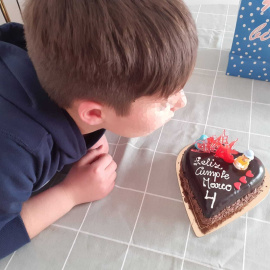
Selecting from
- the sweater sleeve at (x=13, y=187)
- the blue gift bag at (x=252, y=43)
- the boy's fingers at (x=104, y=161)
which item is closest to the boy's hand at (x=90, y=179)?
the boy's fingers at (x=104, y=161)

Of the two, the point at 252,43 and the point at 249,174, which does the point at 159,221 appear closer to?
the point at 249,174

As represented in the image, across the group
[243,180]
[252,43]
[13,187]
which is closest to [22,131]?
[13,187]

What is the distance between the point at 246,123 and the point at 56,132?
0.44 meters

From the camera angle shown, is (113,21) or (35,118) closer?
(113,21)

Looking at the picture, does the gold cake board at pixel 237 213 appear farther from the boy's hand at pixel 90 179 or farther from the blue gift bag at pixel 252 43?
the blue gift bag at pixel 252 43

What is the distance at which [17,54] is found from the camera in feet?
1.64

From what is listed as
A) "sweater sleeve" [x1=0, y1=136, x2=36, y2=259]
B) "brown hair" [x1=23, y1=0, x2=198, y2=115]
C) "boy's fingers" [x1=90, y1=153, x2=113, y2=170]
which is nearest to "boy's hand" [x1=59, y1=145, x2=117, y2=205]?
"boy's fingers" [x1=90, y1=153, x2=113, y2=170]

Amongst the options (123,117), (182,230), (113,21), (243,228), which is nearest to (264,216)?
(243,228)

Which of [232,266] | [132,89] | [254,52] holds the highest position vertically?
[132,89]

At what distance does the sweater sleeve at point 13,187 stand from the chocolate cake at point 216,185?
296 millimetres

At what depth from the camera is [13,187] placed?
0.47 meters

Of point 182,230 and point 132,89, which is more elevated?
point 132,89

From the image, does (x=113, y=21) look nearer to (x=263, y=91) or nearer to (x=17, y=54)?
(x=17, y=54)

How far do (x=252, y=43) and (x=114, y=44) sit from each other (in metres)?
0.51
